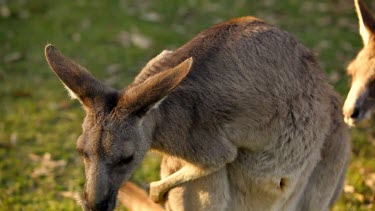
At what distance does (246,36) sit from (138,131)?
3.21 ft

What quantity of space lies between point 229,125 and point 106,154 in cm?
80

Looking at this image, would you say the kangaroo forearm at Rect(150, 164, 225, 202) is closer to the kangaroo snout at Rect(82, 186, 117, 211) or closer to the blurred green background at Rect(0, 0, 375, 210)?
the kangaroo snout at Rect(82, 186, 117, 211)

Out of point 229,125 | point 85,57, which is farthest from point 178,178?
point 85,57

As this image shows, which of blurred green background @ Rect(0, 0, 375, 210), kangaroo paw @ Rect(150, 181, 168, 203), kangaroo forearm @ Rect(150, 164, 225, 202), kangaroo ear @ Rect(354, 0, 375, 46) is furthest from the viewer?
blurred green background @ Rect(0, 0, 375, 210)

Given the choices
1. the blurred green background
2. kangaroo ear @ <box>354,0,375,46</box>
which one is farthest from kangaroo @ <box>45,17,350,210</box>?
the blurred green background

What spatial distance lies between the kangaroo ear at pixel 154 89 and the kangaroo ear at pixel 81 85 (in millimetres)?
102

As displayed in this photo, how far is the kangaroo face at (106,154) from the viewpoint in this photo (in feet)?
8.96

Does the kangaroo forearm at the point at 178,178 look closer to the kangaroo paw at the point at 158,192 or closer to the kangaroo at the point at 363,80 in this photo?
the kangaroo paw at the point at 158,192

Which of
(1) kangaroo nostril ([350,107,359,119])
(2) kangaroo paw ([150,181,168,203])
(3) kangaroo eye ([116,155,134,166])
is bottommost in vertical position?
(1) kangaroo nostril ([350,107,359,119])

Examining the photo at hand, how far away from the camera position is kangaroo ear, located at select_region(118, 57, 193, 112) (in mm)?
2645

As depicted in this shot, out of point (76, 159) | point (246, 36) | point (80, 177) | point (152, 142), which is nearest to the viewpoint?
point (152, 142)

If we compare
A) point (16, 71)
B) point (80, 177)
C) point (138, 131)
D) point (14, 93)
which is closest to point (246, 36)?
point (138, 131)

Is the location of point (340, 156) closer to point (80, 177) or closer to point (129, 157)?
point (129, 157)

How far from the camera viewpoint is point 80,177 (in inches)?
190
